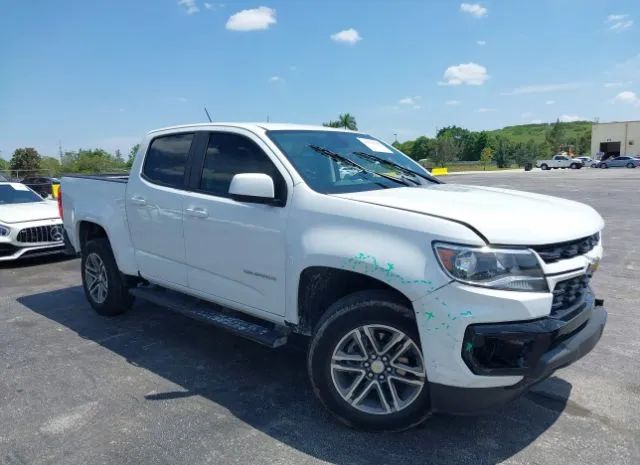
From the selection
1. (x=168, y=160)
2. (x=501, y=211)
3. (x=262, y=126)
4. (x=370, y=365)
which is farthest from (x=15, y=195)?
(x=501, y=211)

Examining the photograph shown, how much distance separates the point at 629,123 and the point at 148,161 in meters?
91.2

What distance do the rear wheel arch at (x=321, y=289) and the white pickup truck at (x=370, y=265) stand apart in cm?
1

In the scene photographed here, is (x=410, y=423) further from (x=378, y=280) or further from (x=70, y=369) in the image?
(x=70, y=369)

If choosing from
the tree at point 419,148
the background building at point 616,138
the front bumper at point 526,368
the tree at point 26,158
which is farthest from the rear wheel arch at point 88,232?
the tree at point 419,148

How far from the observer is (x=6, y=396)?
12.2 ft

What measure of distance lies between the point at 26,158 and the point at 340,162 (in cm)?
5296

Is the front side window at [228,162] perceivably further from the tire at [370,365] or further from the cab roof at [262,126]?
the tire at [370,365]

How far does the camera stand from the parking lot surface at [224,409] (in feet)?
9.64

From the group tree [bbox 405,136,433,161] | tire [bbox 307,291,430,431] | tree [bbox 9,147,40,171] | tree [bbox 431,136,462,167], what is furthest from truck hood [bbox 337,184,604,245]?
tree [bbox 405,136,433,161]

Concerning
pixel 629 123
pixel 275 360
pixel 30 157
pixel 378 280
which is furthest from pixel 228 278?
pixel 629 123

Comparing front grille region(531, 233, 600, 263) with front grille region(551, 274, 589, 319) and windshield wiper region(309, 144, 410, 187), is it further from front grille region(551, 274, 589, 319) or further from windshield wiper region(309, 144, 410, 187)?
windshield wiper region(309, 144, 410, 187)

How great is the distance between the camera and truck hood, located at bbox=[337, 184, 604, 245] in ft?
8.74

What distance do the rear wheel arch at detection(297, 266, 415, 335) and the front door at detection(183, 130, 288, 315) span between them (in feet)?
0.53

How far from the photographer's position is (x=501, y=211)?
291 cm
